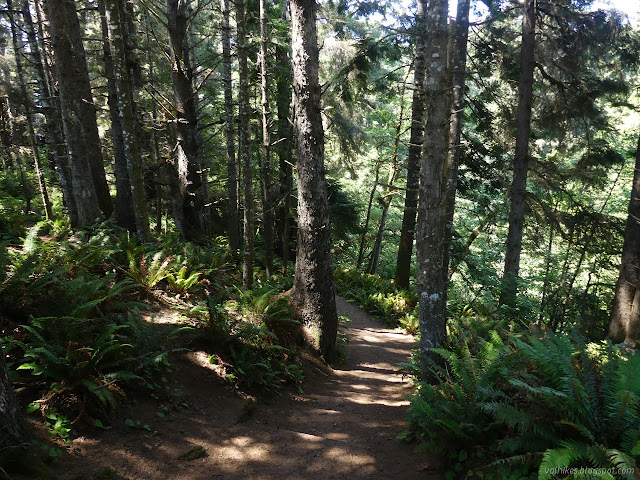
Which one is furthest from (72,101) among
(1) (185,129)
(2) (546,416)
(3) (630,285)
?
(3) (630,285)

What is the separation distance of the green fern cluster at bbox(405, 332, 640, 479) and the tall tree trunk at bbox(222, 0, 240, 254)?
882cm

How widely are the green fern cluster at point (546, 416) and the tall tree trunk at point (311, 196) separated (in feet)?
11.0


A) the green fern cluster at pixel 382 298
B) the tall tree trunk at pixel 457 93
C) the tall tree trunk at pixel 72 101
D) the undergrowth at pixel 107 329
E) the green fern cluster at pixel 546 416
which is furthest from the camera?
the green fern cluster at pixel 382 298

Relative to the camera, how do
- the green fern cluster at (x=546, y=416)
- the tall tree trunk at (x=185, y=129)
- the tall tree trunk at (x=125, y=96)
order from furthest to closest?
the tall tree trunk at (x=185, y=129) → the tall tree trunk at (x=125, y=96) → the green fern cluster at (x=546, y=416)

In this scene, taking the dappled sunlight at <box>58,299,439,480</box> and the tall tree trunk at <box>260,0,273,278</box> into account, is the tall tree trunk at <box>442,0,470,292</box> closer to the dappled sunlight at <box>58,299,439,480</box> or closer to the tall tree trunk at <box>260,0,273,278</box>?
the dappled sunlight at <box>58,299,439,480</box>

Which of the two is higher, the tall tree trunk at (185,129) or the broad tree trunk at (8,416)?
the tall tree trunk at (185,129)

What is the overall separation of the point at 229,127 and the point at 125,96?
3.96m

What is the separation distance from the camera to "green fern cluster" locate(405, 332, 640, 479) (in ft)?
9.21

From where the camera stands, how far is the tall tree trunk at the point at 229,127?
380 inches

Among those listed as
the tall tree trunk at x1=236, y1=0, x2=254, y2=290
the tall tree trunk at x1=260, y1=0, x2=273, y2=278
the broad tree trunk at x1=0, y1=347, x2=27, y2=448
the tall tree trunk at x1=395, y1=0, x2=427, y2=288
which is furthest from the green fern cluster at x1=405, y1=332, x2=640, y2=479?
the tall tree trunk at x1=260, y1=0, x2=273, y2=278

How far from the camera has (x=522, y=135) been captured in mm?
10656

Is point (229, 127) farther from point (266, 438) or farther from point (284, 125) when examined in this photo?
point (266, 438)

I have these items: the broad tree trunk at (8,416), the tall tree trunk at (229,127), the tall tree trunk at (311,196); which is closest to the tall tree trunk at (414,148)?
the tall tree trunk at (311,196)

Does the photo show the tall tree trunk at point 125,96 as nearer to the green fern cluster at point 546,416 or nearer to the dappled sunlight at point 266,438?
the dappled sunlight at point 266,438
